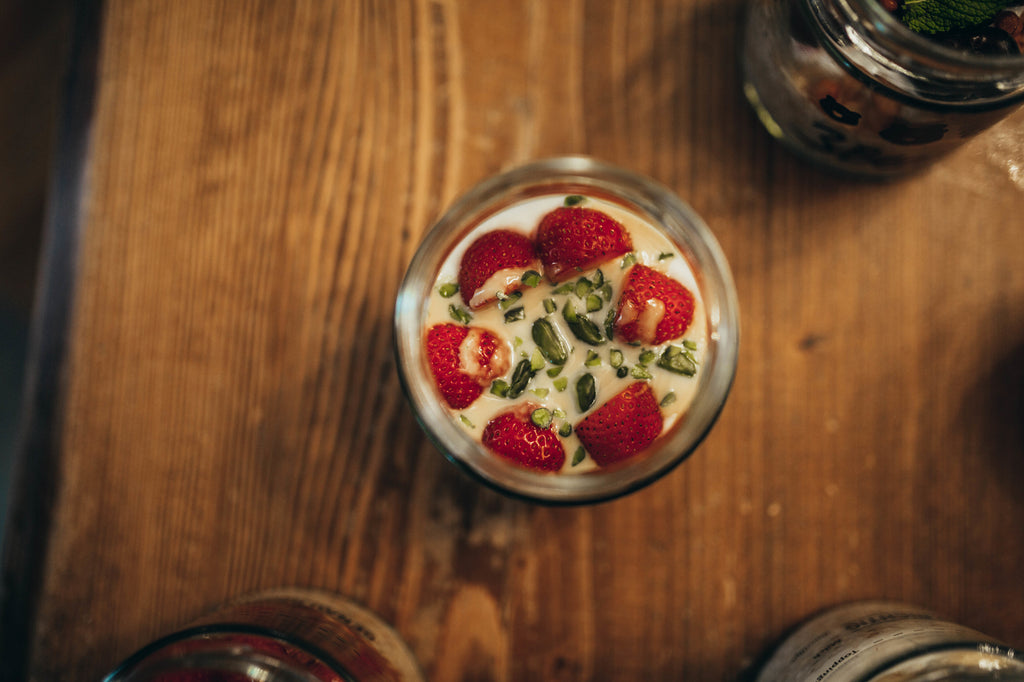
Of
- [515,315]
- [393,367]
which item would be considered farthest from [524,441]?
[393,367]

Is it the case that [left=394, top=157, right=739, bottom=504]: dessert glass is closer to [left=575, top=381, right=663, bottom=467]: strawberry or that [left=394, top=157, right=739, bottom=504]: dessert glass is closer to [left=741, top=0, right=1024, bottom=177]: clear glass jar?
[left=575, top=381, right=663, bottom=467]: strawberry

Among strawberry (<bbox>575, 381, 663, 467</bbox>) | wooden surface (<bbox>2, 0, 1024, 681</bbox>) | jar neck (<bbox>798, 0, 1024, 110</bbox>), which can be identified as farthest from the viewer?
wooden surface (<bbox>2, 0, 1024, 681</bbox>)

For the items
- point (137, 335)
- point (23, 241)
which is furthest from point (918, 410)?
point (23, 241)

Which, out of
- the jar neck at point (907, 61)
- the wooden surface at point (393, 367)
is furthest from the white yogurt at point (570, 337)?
the jar neck at point (907, 61)

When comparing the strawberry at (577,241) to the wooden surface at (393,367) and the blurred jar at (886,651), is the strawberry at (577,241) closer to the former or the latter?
the wooden surface at (393,367)

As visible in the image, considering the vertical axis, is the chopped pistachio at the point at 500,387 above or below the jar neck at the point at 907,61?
below

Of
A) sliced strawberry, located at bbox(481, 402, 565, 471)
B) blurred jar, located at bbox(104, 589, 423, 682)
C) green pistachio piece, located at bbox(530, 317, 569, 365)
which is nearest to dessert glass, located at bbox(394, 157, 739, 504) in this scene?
sliced strawberry, located at bbox(481, 402, 565, 471)
